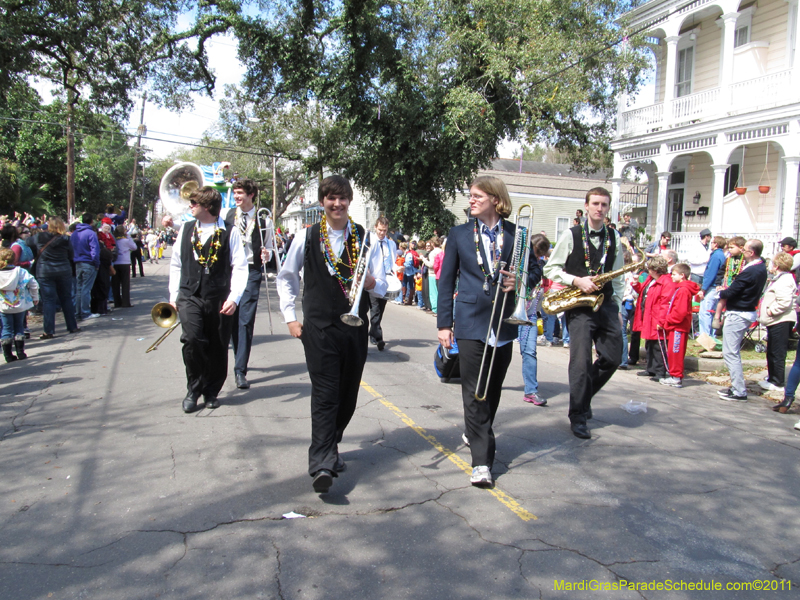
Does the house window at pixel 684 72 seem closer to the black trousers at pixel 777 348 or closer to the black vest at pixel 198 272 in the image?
the black trousers at pixel 777 348

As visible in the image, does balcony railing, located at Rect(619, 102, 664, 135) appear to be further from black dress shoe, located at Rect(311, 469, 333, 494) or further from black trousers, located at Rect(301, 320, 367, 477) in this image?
black dress shoe, located at Rect(311, 469, 333, 494)

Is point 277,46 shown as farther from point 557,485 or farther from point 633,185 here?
point 557,485

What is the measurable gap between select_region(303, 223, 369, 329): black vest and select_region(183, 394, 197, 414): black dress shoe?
93.6 inches

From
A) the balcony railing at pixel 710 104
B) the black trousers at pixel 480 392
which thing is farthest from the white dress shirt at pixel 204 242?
the balcony railing at pixel 710 104

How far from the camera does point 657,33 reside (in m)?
17.8

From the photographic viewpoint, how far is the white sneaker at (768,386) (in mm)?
7617

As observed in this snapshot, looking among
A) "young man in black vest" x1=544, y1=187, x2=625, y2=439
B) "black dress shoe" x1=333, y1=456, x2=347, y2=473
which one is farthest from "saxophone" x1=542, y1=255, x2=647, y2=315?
"black dress shoe" x1=333, y1=456, x2=347, y2=473

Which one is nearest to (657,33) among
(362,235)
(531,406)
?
(531,406)

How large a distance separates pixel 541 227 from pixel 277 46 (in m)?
23.1

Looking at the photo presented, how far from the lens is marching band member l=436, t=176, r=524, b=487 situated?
424cm

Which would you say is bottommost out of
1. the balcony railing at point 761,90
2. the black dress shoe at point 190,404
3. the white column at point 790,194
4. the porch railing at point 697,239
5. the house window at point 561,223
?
the black dress shoe at point 190,404

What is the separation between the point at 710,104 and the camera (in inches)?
645

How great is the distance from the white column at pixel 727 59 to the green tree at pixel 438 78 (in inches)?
104

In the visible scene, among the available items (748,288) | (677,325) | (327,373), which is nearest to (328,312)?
(327,373)
